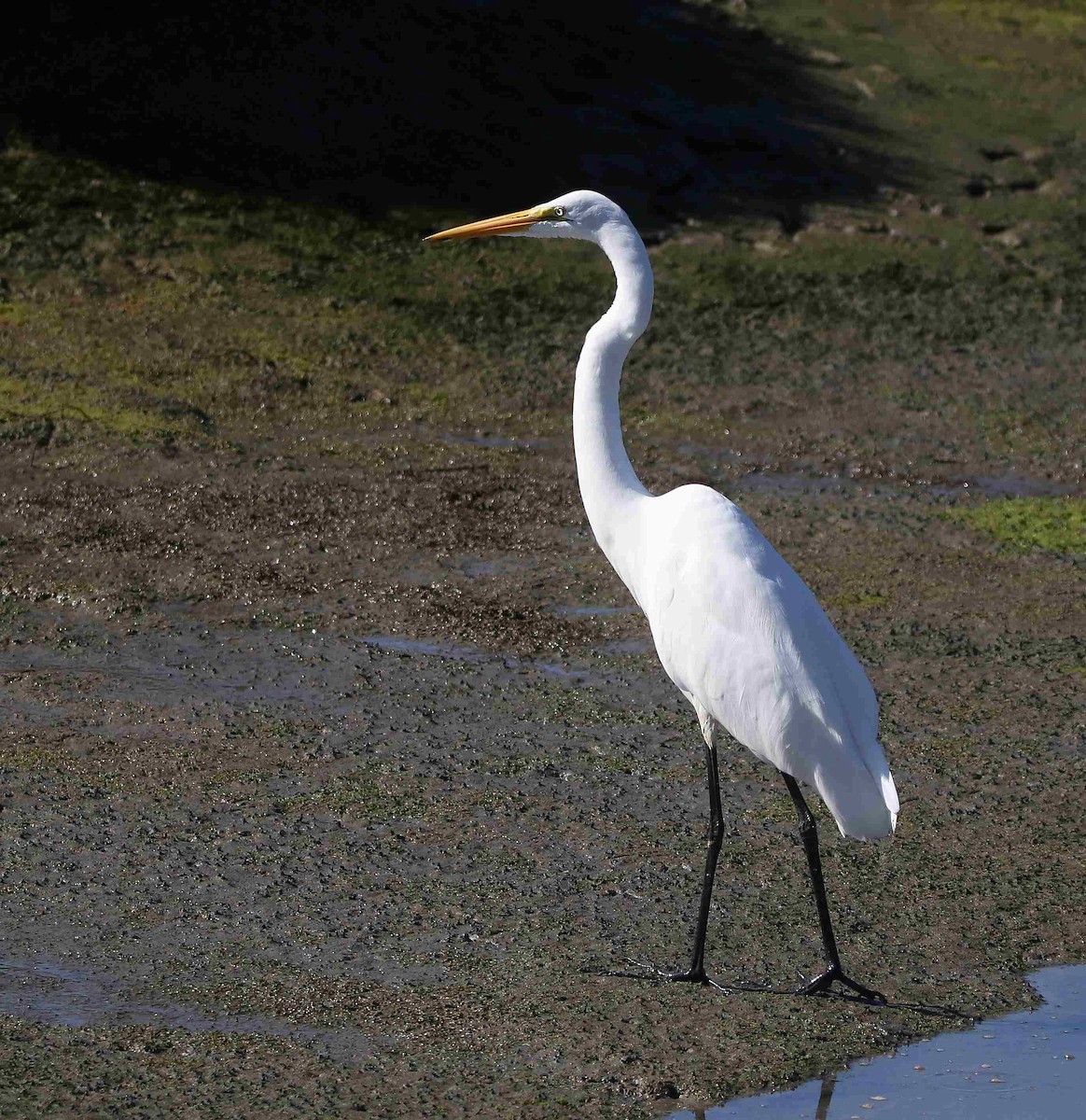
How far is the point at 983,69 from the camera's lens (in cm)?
1447

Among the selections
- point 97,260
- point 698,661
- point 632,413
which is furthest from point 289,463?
point 698,661

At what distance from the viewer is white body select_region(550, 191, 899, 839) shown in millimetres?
4078

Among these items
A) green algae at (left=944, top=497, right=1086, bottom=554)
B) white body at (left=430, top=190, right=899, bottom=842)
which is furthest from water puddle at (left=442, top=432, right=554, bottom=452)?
white body at (left=430, top=190, right=899, bottom=842)

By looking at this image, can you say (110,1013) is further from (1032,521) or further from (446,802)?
(1032,521)

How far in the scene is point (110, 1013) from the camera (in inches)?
153

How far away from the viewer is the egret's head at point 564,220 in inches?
176

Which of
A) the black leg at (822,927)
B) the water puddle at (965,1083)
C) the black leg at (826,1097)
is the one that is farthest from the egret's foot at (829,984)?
the black leg at (826,1097)

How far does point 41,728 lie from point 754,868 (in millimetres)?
2244

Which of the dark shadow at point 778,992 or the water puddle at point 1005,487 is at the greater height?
the dark shadow at point 778,992

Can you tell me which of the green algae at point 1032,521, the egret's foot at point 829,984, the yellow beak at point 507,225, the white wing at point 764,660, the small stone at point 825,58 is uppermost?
the yellow beak at point 507,225

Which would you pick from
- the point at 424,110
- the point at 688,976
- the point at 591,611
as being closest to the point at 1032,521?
the point at 591,611

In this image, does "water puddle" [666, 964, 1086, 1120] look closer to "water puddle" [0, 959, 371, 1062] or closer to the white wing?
the white wing

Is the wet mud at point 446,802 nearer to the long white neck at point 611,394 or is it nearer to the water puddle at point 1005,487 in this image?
the water puddle at point 1005,487

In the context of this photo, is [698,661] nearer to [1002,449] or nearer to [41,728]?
[41,728]
